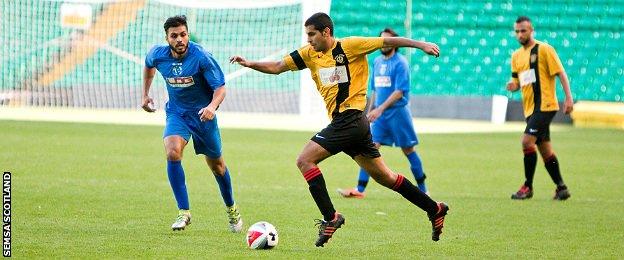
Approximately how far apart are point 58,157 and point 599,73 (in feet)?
57.0

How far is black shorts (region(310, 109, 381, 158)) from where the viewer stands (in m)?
8.40

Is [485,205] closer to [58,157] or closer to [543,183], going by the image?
[543,183]

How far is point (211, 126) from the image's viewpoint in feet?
30.7

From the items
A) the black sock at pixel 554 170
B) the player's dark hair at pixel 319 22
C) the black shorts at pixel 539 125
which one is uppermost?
the player's dark hair at pixel 319 22

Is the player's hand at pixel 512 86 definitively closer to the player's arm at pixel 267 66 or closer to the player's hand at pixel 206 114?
the player's arm at pixel 267 66

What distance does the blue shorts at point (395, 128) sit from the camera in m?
12.6

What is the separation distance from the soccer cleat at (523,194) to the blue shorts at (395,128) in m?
1.29

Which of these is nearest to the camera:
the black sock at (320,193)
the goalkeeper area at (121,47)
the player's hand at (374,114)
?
the black sock at (320,193)

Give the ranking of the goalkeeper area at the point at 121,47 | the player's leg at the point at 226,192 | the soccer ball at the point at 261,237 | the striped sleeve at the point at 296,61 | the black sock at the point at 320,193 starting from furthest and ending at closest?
1. the goalkeeper area at the point at 121,47
2. the player's leg at the point at 226,192
3. the striped sleeve at the point at 296,61
4. the black sock at the point at 320,193
5. the soccer ball at the point at 261,237

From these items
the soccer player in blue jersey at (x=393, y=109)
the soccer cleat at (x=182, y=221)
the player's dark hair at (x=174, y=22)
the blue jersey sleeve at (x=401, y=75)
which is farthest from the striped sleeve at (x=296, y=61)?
the blue jersey sleeve at (x=401, y=75)

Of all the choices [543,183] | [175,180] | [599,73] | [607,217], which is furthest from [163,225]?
[599,73]

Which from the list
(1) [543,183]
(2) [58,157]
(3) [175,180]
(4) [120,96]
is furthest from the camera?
(4) [120,96]

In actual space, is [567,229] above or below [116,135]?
above

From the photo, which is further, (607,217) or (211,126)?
(607,217)
